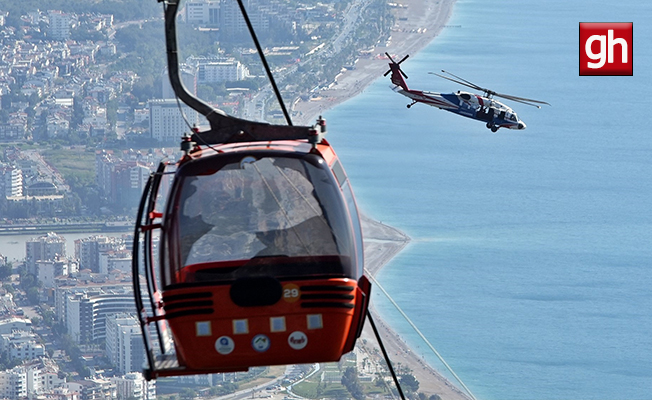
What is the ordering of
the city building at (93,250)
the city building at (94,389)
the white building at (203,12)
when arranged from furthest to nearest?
the white building at (203,12) < the city building at (93,250) < the city building at (94,389)

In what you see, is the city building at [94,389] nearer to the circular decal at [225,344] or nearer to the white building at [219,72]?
the white building at [219,72]

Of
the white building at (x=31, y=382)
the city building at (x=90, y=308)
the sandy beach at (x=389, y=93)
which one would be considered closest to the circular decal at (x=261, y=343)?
the sandy beach at (x=389, y=93)

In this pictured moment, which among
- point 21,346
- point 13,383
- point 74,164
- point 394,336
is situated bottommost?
point 13,383

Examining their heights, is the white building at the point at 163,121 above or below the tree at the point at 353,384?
above

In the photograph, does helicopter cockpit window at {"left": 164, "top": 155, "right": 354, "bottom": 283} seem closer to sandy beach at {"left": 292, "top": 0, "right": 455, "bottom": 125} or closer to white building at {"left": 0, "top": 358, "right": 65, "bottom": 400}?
white building at {"left": 0, "top": 358, "right": 65, "bottom": 400}

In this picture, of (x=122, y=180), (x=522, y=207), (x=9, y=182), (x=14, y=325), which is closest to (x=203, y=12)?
(x=9, y=182)

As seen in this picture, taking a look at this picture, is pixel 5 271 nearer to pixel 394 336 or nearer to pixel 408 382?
pixel 394 336

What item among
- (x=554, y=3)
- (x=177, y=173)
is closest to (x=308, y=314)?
(x=177, y=173)

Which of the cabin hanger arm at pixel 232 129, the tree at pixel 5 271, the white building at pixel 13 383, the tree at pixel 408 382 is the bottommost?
the white building at pixel 13 383
